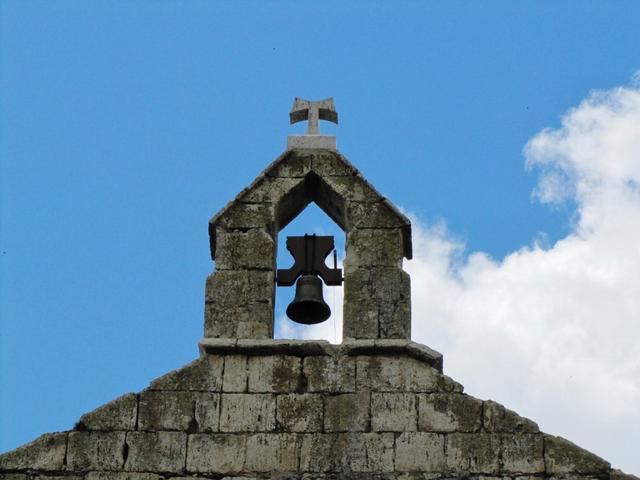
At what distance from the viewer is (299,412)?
46.1 ft

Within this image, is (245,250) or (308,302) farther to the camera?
(308,302)

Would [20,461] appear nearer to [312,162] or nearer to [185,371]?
[185,371]

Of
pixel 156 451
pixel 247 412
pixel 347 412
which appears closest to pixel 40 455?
pixel 156 451

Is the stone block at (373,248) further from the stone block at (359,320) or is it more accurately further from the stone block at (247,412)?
the stone block at (247,412)

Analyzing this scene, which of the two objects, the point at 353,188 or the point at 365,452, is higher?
the point at 353,188

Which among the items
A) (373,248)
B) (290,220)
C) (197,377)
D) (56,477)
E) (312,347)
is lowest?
(56,477)

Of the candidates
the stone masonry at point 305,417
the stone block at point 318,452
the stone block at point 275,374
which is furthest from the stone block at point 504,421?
the stone block at point 275,374

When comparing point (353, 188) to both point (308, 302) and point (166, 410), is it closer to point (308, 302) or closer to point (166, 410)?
point (308, 302)

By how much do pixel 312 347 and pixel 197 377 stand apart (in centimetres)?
94

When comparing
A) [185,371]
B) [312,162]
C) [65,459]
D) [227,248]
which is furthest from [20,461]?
[312,162]

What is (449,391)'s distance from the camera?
46.4 feet

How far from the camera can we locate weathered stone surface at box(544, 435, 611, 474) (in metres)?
13.7

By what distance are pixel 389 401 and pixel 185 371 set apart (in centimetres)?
163

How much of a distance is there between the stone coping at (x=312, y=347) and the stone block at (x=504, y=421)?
22.6 inches
